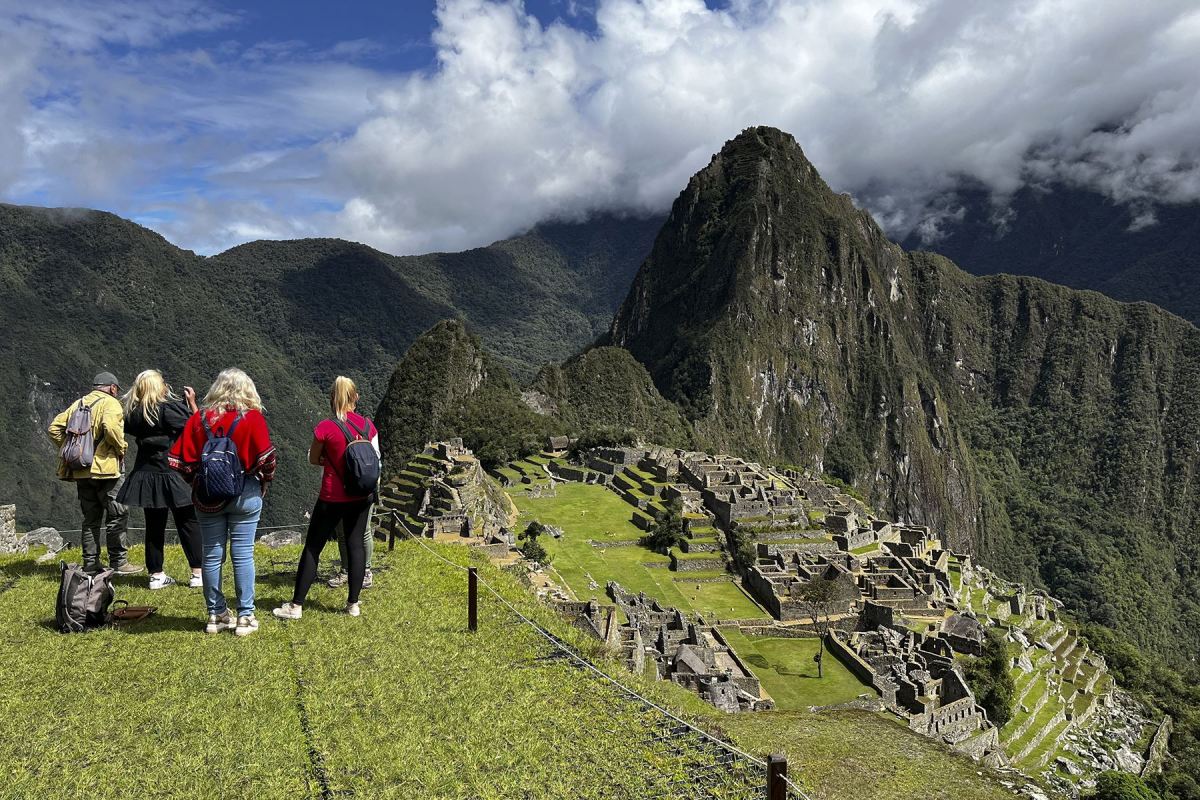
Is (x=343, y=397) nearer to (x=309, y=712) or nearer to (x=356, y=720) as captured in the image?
(x=309, y=712)

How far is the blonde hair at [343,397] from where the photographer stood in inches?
316

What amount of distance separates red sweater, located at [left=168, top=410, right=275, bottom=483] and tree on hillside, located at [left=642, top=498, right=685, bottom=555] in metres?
33.6

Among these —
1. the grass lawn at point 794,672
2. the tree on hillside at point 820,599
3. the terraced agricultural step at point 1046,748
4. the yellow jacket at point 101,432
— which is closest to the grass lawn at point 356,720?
the yellow jacket at point 101,432

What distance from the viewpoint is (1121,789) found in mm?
22672

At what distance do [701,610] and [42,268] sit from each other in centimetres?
16054

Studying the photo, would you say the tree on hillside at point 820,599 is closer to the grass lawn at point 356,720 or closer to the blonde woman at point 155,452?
the grass lawn at point 356,720

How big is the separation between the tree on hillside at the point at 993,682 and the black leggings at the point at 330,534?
2511 centimetres

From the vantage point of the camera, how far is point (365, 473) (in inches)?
307

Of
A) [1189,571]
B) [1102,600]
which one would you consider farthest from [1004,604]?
[1189,571]

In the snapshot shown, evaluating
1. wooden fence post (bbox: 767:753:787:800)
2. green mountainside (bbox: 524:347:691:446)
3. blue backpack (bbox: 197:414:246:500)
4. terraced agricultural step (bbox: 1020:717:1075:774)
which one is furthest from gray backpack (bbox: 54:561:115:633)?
green mountainside (bbox: 524:347:691:446)

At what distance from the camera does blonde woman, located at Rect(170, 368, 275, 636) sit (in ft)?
23.8

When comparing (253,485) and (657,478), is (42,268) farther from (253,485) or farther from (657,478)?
(253,485)

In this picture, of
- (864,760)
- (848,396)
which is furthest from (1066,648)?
(848,396)

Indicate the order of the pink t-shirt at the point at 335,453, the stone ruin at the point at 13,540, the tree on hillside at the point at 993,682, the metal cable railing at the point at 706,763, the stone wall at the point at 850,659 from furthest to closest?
1. the tree on hillside at the point at 993,682
2. the stone wall at the point at 850,659
3. the stone ruin at the point at 13,540
4. the pink t-shirt at the point at 335,453
5. the metal cable railing at the point at 706,763
